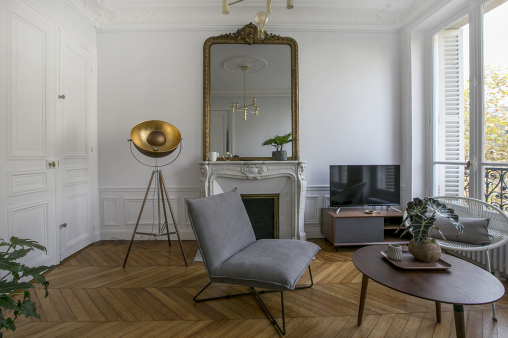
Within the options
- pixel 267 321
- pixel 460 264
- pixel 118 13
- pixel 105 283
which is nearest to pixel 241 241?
pixel 267 321

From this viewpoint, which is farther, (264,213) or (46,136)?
(264,213)

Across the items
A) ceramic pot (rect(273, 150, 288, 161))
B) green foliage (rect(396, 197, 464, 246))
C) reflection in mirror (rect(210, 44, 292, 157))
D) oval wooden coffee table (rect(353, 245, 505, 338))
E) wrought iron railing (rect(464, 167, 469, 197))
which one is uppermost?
reflection in mirror (rect(210, 44, 292, 157))

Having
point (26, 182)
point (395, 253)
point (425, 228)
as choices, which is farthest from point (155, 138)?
point (425, 228)

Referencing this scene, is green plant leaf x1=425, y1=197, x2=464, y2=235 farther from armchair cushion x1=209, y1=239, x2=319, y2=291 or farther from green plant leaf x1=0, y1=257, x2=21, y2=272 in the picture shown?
green plant leaf x1=0, y1=257, x2=21, y2=272

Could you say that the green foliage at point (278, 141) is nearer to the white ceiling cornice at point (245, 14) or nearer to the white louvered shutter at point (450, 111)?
the white ceiling cornice at point (245, 14)

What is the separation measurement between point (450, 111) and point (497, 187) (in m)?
1.05

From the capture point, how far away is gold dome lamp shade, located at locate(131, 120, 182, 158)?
2.90 m

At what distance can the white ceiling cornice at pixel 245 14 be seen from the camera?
3459 millimetres

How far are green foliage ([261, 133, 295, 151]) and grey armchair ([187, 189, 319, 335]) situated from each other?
4.52ft

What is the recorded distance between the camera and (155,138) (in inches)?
114

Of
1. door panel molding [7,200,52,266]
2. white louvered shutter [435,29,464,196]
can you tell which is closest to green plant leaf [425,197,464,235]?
white louvered shutter [435,29,464,196]

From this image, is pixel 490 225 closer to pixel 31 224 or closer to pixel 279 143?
pixel 279 143

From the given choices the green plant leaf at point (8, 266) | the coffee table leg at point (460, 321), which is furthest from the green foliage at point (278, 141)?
the green plant leaf at point (8, 266)

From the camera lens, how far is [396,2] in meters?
3.43
